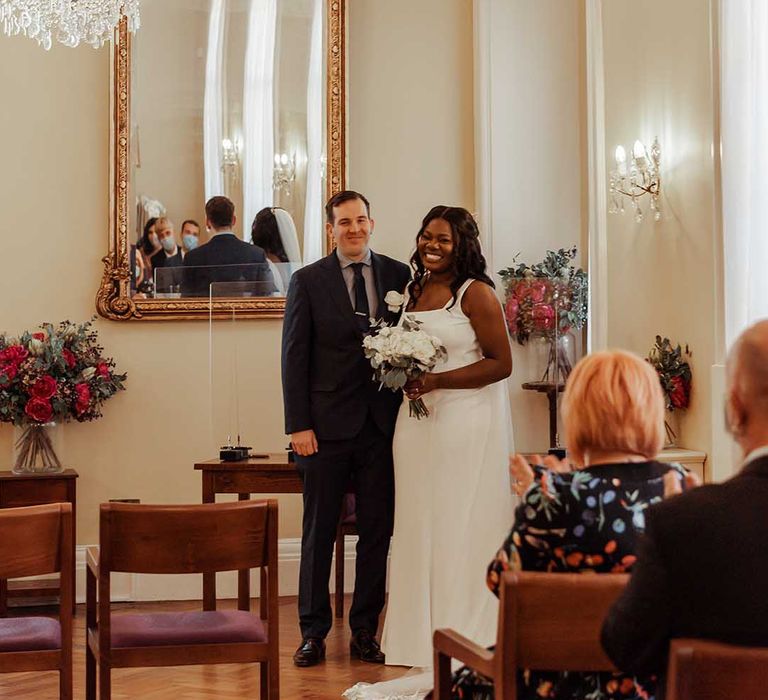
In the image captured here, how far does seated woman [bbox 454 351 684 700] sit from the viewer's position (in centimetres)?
241

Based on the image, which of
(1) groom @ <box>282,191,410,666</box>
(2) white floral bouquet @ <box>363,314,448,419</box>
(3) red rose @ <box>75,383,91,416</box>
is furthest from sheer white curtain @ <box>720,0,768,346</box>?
(3) red rose @ <box>75,383,91,416</box>

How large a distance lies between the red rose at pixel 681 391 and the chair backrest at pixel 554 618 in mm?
2820

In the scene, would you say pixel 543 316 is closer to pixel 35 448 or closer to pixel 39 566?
pixel 35 448

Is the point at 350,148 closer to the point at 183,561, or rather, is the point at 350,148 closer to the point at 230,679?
the point at 230,679

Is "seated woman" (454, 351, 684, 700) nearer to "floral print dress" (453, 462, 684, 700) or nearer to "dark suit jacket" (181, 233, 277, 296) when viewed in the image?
"floral print dress" (453, 462, 684, 700)

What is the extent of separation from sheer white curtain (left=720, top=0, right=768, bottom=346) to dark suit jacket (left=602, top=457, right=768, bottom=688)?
2.63 m

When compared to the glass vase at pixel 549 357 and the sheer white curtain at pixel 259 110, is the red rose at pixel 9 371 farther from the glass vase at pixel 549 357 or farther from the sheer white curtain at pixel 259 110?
the glass vase at pixel 549 357

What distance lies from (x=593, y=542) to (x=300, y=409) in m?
2.67

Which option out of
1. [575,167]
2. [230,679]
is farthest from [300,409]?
[575,167]

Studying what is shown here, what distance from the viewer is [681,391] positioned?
5.00 m

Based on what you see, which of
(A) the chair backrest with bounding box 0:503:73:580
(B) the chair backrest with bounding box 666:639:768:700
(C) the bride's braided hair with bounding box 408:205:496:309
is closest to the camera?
(B) the chair backrest with bounding box 666:639:768:700

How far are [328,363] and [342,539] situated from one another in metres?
1.42

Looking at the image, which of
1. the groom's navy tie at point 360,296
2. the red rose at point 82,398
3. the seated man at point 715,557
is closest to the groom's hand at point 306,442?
the groom's navy tie at point 360,296

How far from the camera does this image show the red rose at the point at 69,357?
614 centimetres
